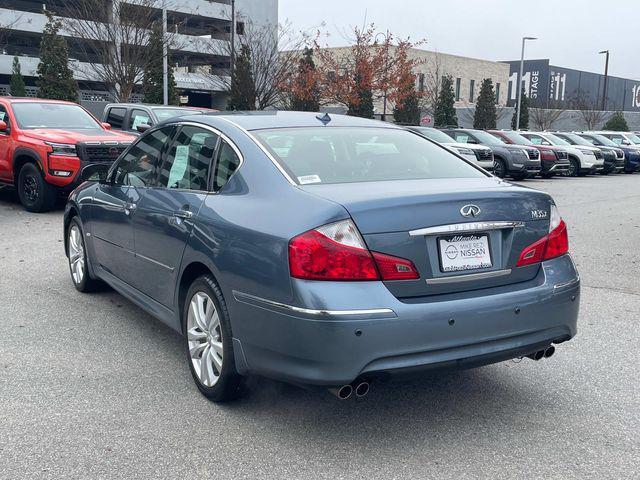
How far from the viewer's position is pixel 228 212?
3.94m

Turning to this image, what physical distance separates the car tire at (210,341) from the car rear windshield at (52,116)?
9016 mm

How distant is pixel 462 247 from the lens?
11.8 feet

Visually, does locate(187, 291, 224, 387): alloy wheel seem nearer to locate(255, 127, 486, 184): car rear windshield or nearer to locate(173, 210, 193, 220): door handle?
locate(173, 210, 193, 220): door handle

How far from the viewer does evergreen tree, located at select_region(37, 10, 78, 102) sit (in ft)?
124

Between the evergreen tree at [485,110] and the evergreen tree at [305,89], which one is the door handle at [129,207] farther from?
the evergreen tree at [485,110]

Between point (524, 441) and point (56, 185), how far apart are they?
9.40 m

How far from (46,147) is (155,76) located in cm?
2616

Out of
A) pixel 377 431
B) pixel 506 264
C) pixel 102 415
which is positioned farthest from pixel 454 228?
pixel 102 415

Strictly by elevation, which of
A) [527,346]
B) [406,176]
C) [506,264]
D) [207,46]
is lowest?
[527,346]

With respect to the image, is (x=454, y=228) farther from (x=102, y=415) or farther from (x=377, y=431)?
(x=102, y=415)

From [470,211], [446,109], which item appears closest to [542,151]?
[470,211]

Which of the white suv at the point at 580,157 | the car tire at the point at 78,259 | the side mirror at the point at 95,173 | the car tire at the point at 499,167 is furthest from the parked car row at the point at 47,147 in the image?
the white suv at the point at 580,157

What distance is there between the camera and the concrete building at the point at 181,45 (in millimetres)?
48219

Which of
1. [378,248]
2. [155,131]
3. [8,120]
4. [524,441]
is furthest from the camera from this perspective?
[8,120]
